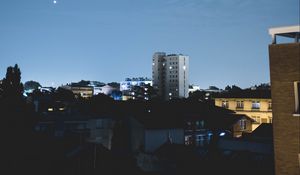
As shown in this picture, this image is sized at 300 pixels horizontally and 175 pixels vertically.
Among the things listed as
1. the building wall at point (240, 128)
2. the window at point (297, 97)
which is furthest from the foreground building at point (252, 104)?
the window at point (297, 97)

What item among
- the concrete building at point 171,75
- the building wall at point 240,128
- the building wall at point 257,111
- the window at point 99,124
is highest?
the concrete building at point 171,75

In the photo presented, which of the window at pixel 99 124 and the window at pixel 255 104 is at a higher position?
the window at pixel 255 104

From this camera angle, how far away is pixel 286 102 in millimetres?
13602

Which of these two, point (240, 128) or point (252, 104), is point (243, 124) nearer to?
point (240, 128)

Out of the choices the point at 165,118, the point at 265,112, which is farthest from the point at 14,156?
the point at 265,112

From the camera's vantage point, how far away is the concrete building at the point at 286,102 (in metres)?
13.4

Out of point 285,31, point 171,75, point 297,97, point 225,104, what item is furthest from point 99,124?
point 171,75

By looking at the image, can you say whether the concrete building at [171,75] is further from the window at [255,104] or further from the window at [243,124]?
the window at [243,124]

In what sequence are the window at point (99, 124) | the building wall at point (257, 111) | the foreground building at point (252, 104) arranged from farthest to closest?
the foreground building at point (252, 104) < the building wall at point (257, 111) < the window at point (99, 124)

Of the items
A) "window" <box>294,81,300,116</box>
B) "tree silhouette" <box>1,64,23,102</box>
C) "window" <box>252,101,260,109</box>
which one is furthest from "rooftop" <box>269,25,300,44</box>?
"window" <box>252,101,260,109</box>

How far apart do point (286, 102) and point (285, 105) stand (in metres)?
0.14

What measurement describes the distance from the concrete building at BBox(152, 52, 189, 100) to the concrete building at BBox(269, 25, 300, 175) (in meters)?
156

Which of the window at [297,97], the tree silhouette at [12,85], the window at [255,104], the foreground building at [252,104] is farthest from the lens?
the window at [255,104]

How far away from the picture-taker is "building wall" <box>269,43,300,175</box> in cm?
1338
